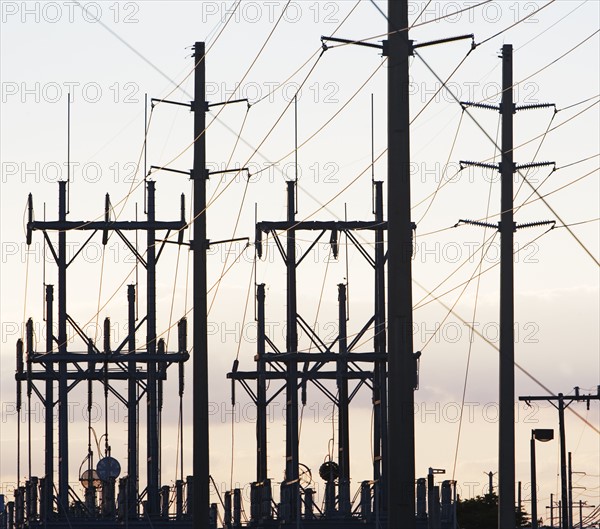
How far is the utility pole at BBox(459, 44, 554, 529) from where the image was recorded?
26.3 meters

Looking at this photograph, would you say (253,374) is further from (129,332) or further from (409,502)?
(409,502)

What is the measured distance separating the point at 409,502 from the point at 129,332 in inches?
988

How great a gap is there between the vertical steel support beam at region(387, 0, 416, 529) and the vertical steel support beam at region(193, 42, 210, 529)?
25.9 ft

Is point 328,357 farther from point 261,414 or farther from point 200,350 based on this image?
point 200,350

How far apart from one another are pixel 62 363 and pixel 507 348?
17.2m

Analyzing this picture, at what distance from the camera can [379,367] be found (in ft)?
130

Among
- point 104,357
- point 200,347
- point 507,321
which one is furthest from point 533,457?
point 200,347

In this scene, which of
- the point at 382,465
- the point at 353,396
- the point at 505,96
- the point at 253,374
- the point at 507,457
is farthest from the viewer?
the point at 253,374

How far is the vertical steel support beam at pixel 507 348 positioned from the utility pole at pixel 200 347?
4.38m

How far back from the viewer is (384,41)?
1927cm

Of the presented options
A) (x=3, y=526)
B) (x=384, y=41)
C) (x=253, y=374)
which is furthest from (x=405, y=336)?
(x=253, y=374)

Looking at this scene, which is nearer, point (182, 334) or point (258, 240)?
point (182, 334)

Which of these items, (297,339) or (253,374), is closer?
(297,339)

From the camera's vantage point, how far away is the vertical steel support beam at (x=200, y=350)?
25.8 meters
